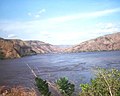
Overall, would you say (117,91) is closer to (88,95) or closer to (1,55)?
(88,95)

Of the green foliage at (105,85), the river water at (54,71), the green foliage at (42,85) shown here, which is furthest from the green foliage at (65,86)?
the green foliage at (105,85)

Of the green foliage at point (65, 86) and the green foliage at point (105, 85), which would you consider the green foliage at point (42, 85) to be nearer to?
the green foliage at point (65, 86)

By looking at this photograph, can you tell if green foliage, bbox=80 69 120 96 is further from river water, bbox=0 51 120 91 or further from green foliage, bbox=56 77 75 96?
green foliage, bbox=56 77 75 96

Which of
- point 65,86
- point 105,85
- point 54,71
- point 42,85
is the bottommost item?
point 54,71

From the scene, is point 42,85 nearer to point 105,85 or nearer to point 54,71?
point 105,85

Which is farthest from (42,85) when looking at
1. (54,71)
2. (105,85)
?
(54,71)

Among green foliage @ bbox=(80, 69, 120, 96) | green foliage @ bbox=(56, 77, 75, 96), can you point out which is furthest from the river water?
green foliage @ bbox=(56, 77, 75, 96)

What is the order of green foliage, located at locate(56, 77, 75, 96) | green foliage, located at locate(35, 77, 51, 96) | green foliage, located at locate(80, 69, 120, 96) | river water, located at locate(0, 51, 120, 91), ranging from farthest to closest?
river water, located at locate(0, 51, 120, 91), green foliage, located at locate(35, 77, 51, 96), green foliage, located at locate(56, 77, 75, 96), green foliage, located at locate(80, 69, 120, 96)

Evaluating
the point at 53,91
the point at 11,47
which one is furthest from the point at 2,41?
the point at 53,91

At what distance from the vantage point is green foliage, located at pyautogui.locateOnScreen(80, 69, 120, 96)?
16.2 meters

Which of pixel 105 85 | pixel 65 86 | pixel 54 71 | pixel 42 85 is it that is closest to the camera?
pixel 105 85

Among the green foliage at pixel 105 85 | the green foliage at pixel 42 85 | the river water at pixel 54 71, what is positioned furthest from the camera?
the river water at pixel 54 71

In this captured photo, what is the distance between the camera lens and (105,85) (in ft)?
54.1

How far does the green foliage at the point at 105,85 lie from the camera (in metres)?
16.2
